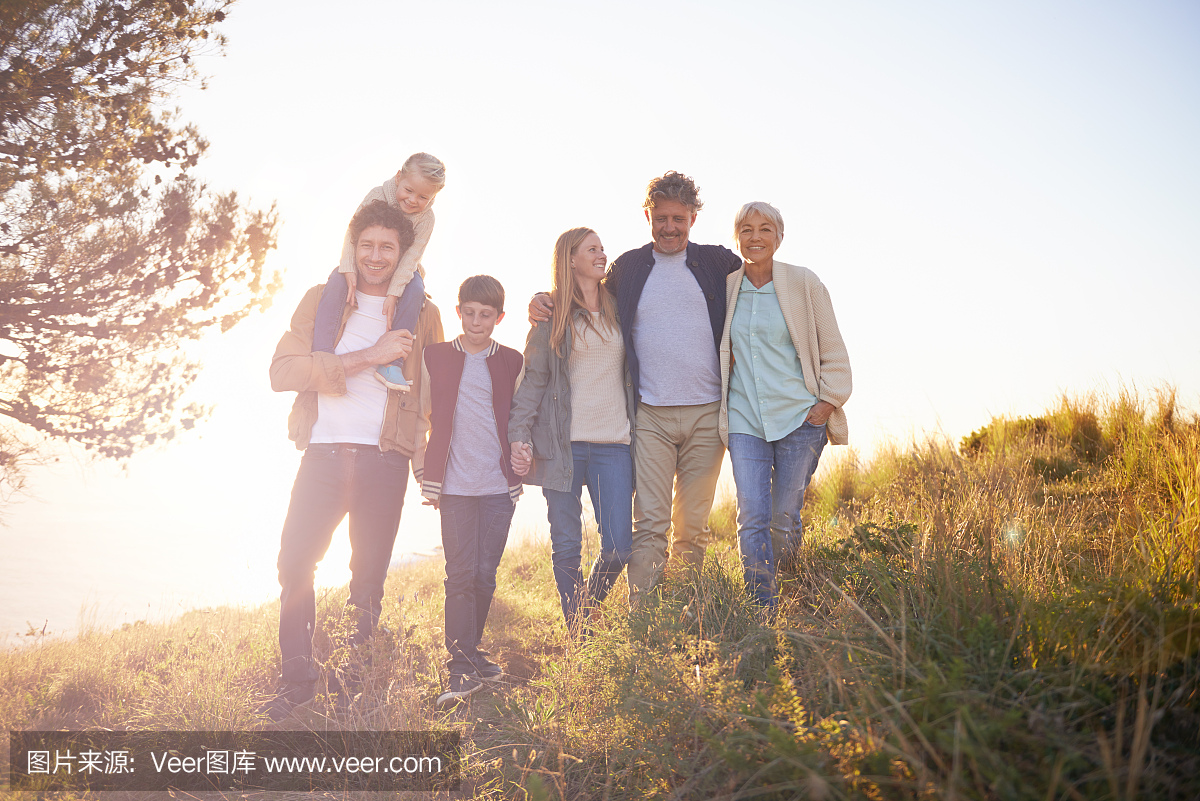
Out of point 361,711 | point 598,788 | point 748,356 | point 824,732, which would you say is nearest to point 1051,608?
point 824,732

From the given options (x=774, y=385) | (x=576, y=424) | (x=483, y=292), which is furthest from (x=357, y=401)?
(x=774, y=385)

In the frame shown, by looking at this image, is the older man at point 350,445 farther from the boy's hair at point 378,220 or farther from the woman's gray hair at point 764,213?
the woman's gray hair at point 764,213

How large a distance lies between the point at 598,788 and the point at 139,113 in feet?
19.7

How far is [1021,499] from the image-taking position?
4586 mm

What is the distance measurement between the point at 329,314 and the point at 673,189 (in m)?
2.00

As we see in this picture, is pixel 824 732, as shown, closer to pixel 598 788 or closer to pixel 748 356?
pixel 598 788

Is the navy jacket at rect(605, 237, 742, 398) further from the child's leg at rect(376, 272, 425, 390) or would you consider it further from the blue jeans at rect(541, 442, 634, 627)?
the child's leg at rect(376, 272, 425, 390)

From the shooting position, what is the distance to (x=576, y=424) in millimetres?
3795

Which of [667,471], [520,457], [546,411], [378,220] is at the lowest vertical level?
[667,471]

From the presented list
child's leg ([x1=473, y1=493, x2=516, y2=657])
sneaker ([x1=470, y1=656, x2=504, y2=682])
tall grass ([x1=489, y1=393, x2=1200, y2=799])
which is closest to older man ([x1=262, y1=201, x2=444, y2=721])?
child's leg ([x1=473, y1=493, x2=516, y2=657])

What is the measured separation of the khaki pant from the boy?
711 millimetres

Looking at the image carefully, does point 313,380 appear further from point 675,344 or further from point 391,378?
point 675,344

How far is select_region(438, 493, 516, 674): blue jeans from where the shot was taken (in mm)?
3617

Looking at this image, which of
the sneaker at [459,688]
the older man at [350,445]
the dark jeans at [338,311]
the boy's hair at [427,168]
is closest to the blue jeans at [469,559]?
the sneaker at [459,688]
